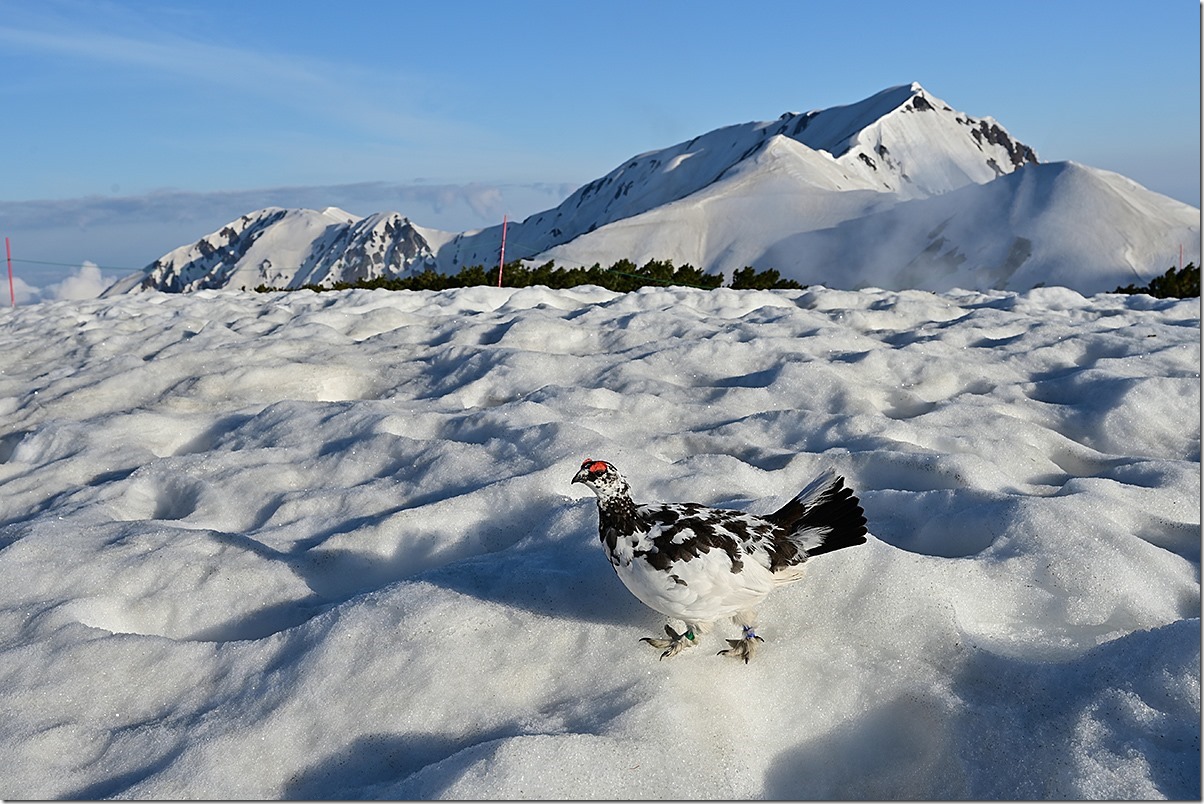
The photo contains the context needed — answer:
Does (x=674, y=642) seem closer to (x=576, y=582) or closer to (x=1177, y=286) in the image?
(x=576, y=582)

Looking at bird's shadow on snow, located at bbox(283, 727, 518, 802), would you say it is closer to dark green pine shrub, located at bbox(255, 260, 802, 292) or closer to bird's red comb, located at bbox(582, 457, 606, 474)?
bird's red comb, located at bbox(582, 457, 606, 474)

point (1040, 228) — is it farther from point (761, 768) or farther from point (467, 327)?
point (761, 768)

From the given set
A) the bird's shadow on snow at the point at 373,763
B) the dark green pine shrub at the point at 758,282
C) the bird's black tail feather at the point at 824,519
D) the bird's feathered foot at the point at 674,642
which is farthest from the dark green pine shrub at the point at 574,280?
the bird's shadow on snow at the point at 373,763

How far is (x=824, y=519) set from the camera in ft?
11.4

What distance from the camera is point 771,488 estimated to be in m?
5.22

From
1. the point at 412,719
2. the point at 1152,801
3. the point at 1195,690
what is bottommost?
the point at 412,719

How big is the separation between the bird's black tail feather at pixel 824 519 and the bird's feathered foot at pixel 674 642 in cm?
57

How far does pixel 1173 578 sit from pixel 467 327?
25.3 feet

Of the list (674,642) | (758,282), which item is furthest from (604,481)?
(758,282)

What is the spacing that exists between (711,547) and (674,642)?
0.47 m

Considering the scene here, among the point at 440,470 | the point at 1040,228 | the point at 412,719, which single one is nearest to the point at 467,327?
the point at 440,470

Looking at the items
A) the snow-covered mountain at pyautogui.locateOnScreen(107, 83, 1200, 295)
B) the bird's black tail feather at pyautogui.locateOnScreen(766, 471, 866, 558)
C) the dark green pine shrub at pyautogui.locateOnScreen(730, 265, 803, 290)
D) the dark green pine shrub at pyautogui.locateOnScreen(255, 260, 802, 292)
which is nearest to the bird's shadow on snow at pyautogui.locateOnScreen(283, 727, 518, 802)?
the bird's black tail feather at pyautogui.locateOnScreen(766, 471, 866, 558)

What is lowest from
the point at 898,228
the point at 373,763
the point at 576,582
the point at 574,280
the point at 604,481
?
the point at 373,763

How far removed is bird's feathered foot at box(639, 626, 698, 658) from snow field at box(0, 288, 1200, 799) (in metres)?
0.06
